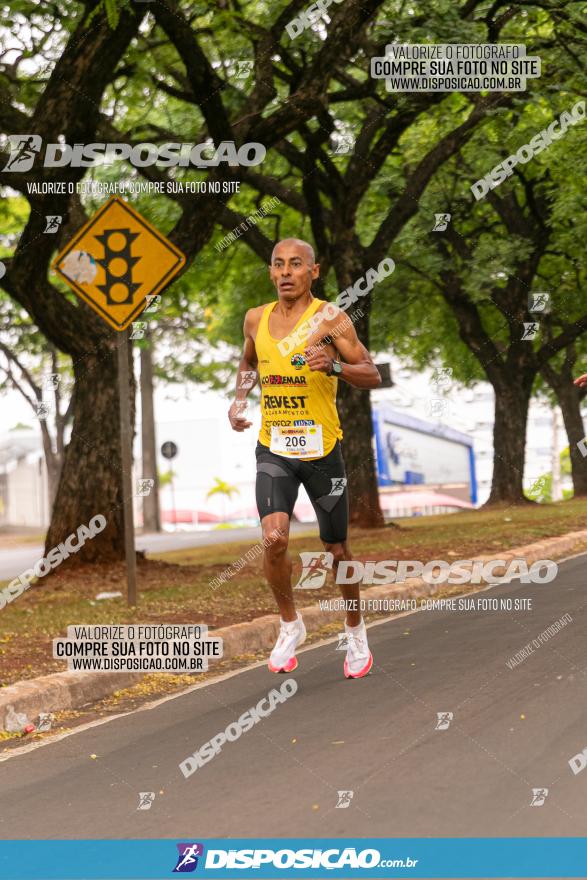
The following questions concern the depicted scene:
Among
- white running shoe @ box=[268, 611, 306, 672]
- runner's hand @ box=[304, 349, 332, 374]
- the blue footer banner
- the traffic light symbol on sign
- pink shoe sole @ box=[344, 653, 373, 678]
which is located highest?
the traffic light symbol on sign

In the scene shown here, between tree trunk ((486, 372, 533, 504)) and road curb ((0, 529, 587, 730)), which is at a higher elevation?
tree trunk ((486, 372, 533, 504))

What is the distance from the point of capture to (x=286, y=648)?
7398 millimetres

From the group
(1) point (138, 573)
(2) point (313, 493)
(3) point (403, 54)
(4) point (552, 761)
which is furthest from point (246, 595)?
(3) point (403, 54)

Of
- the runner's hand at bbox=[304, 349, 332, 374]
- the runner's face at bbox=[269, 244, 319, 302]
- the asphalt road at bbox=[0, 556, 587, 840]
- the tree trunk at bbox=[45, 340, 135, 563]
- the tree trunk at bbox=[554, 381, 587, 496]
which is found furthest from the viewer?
the tree trunk at bbox=[554, 381, 587, 496]

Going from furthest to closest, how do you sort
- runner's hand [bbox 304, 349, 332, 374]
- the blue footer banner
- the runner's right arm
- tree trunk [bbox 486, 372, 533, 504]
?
tree trunk [bbox 486, 372, 533, 504] < the runner's right arm < runner's hand [bbox 304, 349, 332, 374] < the blue footer banner

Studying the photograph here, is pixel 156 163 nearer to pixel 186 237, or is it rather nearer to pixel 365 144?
pixel 365 144

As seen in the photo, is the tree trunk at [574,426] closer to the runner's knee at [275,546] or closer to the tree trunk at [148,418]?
the tree trunk at [148,418]

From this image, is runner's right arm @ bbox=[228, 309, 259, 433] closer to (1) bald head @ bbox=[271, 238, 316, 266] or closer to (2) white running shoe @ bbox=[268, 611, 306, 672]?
(1) bald head @ bbox=[271, 238, 316, 266]

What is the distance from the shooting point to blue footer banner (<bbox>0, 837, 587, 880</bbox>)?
401 cm

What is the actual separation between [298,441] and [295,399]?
247mm

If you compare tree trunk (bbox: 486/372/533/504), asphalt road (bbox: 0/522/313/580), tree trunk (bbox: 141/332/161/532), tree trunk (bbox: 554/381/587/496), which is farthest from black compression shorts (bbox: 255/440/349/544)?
tree trunk (bbox: 141/332/161/532)

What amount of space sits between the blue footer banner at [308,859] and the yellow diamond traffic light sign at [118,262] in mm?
6679

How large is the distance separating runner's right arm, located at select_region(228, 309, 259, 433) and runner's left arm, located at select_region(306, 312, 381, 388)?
0.48 metres

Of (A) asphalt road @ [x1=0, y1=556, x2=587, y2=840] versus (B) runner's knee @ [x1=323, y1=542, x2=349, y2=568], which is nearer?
(A) asphalt road @ [x1=0, y1=556, x2=587, y2=840]
